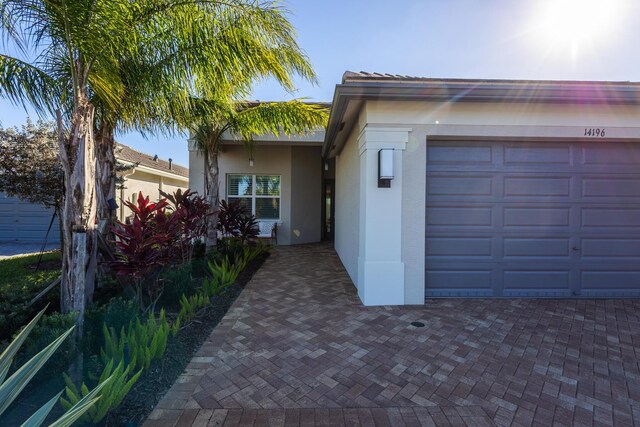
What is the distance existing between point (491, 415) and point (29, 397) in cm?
363

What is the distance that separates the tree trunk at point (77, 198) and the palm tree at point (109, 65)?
0.01m

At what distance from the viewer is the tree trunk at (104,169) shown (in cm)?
431

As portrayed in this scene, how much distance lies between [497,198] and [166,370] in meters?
4.93

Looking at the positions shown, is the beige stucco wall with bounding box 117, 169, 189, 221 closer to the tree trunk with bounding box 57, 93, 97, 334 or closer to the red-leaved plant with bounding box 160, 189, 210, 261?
the red-leaved plant with bounding box 160, 189, 210, 261

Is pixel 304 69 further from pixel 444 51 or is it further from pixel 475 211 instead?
pixel 475 211

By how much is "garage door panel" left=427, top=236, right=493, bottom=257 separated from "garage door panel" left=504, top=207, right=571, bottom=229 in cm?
47

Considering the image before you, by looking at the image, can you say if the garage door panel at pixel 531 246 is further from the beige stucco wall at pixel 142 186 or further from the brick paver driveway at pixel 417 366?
the beige stucco wall at pixel 142 186

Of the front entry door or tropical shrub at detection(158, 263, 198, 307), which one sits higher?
the front entry door

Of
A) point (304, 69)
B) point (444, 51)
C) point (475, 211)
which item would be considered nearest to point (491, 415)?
point (475, 211)

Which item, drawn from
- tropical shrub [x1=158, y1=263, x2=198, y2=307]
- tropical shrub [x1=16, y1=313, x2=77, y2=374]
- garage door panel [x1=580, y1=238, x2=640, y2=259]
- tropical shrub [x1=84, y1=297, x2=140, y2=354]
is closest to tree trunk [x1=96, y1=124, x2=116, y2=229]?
tropical shrub [x1=158, y1=263, x2=198, y2=307]

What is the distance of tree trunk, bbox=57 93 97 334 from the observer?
3.05 metres

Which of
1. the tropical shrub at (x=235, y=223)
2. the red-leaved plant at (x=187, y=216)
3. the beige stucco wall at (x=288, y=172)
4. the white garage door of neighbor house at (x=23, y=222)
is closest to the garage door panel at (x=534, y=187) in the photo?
the red-leaved plant at (x=187, y=216)

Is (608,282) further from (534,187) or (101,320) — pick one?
(101,320)

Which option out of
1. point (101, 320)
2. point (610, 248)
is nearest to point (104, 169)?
point (101, 320)
